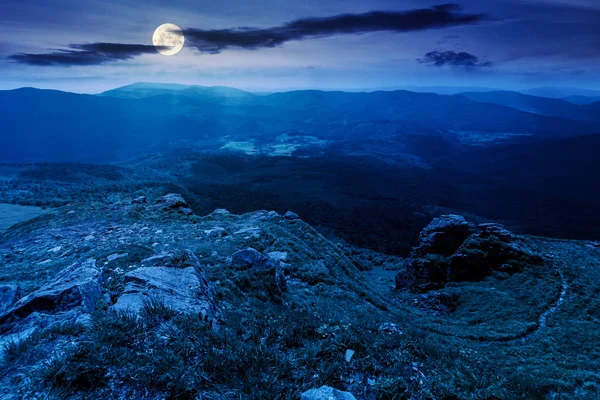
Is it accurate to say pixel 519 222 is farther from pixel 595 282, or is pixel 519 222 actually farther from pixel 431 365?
pixel 431 365

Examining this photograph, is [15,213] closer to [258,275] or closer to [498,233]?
[258,275]

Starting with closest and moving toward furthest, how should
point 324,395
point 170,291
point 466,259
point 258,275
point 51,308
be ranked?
point 324,395, point 51,308, point 170,291, point 258,275, point 466,259

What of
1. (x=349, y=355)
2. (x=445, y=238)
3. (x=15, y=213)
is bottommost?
(x=15, y=213)

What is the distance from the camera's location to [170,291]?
24.6 ft

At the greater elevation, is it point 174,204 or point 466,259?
point 174,204

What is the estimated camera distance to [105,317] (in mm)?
5598

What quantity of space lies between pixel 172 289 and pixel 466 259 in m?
27.7

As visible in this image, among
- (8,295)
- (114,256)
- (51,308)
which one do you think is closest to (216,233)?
(114,256)

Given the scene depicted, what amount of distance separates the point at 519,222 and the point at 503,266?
102m

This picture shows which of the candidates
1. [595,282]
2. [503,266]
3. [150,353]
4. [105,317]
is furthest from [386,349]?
[595,282]

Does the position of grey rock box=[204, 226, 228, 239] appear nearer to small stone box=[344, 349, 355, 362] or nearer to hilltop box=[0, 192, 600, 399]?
hilltop box=[0, 192, 600, 399]

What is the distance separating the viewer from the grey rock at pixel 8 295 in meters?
7.62

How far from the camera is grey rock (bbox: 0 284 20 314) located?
762 cm

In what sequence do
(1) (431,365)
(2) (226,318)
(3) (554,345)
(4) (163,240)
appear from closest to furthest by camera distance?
(1) (431,365), (2) (226,318), (3) (554,345), (4) (163,240)
